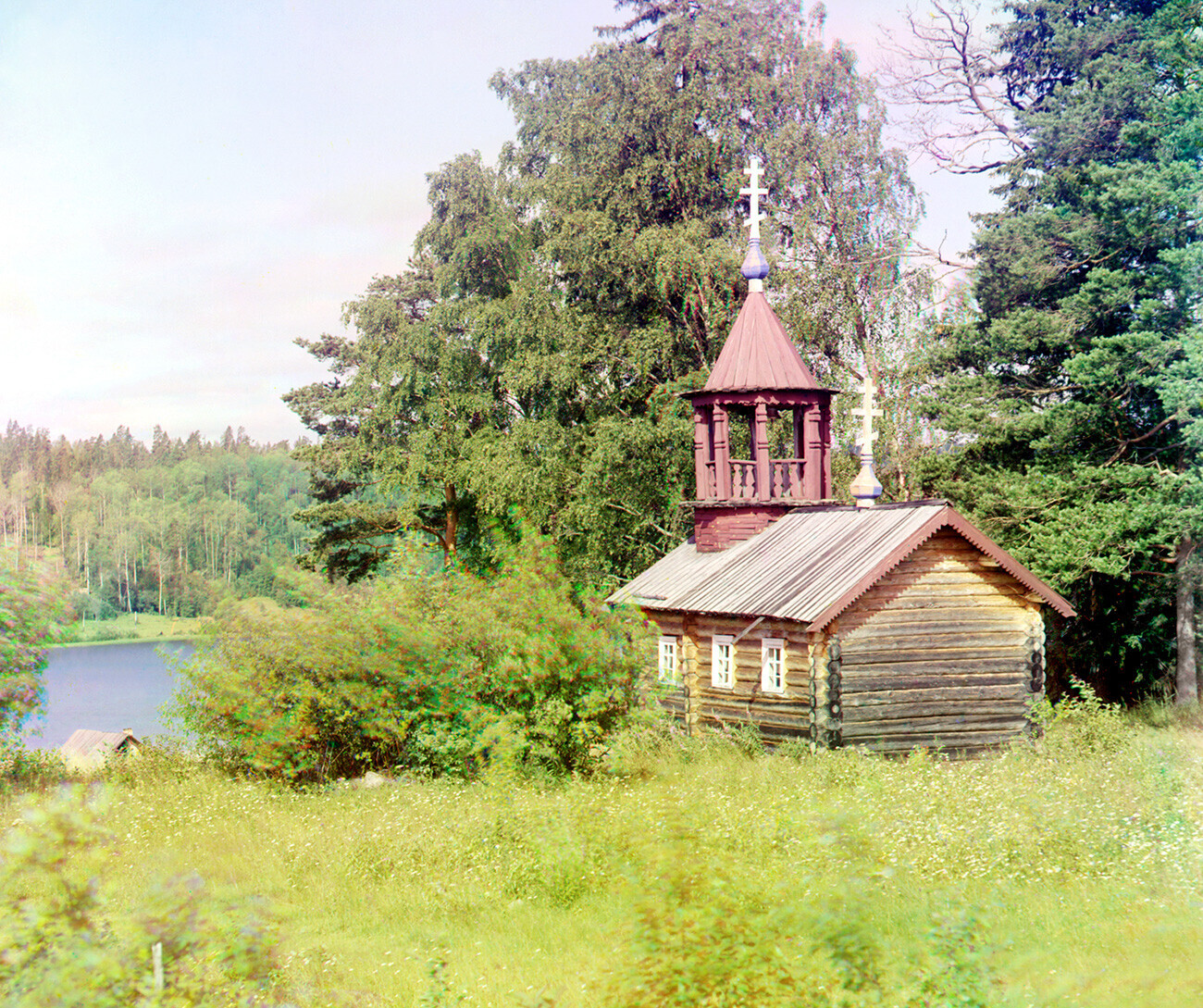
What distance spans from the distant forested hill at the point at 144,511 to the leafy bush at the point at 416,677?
40499 millimetres

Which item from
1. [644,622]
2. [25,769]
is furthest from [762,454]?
[25,769]

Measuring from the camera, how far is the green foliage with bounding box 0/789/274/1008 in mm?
4047

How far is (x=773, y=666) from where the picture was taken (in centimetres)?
1636

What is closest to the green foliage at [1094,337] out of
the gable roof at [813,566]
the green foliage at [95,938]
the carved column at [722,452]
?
the gable roof at [813,566]

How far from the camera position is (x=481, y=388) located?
2909 cm

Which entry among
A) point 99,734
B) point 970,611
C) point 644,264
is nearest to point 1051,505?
point 970,611

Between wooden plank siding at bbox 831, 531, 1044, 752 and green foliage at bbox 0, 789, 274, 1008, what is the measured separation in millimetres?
12060

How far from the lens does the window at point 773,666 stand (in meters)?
16.2

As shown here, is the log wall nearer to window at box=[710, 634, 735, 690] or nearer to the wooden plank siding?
window at box=[710, 634, 735, 690]

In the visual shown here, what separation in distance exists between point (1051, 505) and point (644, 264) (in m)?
11.1

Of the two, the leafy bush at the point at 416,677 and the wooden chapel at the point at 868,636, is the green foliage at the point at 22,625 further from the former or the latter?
the wooden chapel at the point at 868,636

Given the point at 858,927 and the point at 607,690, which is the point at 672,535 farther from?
the point at 858,927

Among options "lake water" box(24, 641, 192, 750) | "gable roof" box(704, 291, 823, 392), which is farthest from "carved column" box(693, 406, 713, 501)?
"lake water" box(24, 641, 192, 750)

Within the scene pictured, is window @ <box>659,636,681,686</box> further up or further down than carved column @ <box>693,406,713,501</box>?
further down
